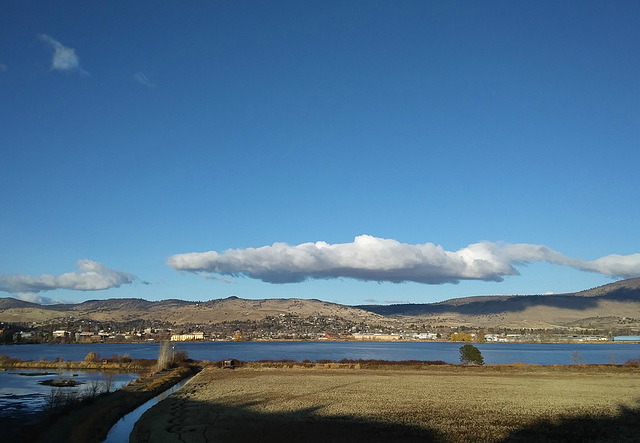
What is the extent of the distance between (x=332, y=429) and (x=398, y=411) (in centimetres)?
675

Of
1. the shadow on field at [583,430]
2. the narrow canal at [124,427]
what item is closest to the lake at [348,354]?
the shadow on field at [583,430]

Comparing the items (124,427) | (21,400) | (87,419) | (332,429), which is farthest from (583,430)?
(21,400)

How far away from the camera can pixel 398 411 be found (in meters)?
29.5

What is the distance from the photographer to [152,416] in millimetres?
28859

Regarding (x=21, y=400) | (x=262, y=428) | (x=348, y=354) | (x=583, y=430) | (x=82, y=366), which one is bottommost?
(x=348, y=354)

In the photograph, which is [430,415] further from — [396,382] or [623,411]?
[396,382]

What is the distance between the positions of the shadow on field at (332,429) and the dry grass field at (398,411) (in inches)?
1.8

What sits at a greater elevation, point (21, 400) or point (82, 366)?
point (82, 366)

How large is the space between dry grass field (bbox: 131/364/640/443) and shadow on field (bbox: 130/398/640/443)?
0.15 ft

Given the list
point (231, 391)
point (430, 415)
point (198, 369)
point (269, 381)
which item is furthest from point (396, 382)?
point (198, 369)

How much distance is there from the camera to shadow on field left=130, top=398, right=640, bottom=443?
22000mm

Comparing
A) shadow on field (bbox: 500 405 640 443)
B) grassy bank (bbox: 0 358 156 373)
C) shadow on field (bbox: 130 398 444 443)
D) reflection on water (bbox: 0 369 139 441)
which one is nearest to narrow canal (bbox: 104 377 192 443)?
shadow on field (bbox: 130 398 444 443)

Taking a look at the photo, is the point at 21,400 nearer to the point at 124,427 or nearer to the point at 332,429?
the point at 124,427

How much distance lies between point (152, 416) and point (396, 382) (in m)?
25.6
